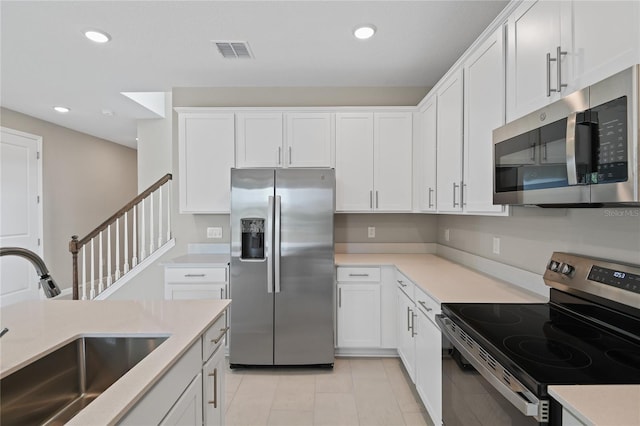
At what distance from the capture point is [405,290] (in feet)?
8.58

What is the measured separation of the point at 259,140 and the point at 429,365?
2.48 m

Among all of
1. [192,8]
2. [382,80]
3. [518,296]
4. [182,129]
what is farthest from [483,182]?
[182,129]

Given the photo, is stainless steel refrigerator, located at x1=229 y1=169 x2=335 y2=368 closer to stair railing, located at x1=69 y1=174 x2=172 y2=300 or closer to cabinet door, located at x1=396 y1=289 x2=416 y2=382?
cabinet door, located at x1=396 y1=289 x2=416 y2=382

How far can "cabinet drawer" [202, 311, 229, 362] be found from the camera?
4.58 ft

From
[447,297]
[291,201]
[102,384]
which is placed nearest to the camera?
[102,384]

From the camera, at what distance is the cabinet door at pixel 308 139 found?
3.27m

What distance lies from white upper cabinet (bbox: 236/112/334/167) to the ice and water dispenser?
2.38 feet

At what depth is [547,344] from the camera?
46.4 inches

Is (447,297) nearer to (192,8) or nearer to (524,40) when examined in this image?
(524,40)

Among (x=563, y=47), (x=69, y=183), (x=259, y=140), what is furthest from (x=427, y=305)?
(x=69, y=183)

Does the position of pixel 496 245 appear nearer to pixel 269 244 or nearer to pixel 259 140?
pixel 269 244

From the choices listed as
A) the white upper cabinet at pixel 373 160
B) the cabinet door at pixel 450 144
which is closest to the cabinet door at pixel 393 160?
the white upper cabinet at pixel 373 160

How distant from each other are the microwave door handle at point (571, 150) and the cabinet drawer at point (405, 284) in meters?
1.41

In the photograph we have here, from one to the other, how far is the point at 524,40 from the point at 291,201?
1917mm
